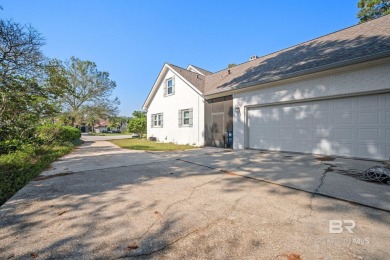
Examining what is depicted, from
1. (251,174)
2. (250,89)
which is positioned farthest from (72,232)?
(250,89)

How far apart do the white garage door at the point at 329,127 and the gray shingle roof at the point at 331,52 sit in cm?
136

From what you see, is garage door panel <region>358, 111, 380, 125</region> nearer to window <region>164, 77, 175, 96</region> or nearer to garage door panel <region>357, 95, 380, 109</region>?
garage door panel <region>357, 95, 380, 109</region>

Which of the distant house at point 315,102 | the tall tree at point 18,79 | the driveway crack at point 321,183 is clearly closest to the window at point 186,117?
the distant house at point 315,102

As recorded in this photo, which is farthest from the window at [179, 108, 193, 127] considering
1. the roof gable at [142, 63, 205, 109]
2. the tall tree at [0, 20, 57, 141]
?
the tall tree at [0, 20, 57, 141]

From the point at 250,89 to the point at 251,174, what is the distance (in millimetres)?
5513

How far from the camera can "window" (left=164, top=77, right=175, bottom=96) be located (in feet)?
46.7

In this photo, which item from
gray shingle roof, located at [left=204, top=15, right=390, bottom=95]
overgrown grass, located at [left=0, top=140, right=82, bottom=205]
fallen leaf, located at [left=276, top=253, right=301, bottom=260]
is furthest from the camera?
gray shingle roof, located at [left=204, top=15, right=390, bottom=95]

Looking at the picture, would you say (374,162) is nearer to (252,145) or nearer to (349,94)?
(349,94)

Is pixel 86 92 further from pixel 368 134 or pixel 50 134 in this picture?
pixel 368 134

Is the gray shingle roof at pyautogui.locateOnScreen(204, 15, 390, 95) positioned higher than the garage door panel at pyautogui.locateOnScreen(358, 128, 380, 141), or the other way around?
the gray shingle roof at pyautogui.locateOnScreen(204, 15, 390, 95)

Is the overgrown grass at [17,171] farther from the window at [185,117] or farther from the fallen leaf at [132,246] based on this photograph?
the window at [185,117]

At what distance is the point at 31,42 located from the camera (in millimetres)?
7203

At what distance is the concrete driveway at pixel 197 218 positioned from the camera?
197 cm

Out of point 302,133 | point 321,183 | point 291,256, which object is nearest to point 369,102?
point 302,133
